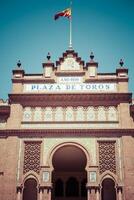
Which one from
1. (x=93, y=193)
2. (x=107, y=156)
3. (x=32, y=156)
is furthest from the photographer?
(x=32, y=156)

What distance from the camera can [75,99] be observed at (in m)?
22.0

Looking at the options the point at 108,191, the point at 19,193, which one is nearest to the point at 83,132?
the point at 108,191

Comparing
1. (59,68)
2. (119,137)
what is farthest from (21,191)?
(59,68)

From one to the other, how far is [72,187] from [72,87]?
7.65m

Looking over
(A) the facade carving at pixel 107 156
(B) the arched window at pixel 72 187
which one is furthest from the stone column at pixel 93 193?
(B) the arched window at pixel 72 187

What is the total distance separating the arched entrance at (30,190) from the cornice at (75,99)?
504 centimetres

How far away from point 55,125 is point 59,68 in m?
4.24

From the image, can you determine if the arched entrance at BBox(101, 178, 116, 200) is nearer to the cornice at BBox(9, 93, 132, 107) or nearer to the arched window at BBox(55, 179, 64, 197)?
the arched window at BBox(55, 179, 64, 197)

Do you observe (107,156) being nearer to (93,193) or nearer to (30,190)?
(93,193)

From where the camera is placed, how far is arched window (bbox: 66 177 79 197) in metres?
24.7

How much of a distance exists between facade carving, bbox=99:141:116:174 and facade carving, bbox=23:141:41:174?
380cm

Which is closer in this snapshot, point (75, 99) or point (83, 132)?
point (83, 132)

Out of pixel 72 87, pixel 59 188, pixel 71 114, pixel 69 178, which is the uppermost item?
pixel 72 87

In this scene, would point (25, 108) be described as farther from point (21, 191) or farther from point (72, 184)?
point (72, 184)
